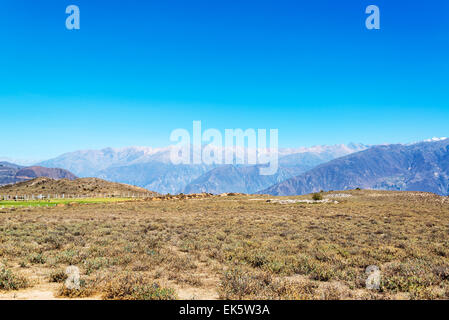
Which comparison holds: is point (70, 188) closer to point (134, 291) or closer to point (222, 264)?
point (222, 264)

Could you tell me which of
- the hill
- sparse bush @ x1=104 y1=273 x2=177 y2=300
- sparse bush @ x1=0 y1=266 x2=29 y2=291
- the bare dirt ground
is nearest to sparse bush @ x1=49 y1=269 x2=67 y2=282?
the bare dirt ground

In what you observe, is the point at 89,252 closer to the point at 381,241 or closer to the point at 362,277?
the point at 362,277

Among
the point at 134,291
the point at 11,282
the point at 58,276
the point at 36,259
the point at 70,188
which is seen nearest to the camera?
the point at 134,291

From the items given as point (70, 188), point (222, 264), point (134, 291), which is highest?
point (134, 291)

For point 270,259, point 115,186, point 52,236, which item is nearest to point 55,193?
point 115,186

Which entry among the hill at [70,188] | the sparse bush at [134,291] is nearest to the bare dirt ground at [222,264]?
the sparse bush at [134,291]

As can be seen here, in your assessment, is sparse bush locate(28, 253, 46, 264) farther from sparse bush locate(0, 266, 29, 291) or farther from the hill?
the hill

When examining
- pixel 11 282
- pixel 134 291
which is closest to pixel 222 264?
pixel 134 291

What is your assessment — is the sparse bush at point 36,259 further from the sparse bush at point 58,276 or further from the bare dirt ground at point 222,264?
the sparse bush at point 58,276

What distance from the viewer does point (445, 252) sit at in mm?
13508

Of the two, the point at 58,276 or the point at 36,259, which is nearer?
the point at 58,276

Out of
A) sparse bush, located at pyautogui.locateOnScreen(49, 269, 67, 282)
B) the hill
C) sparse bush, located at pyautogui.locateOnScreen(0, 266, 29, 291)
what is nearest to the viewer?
sparse bush, located at pyautogui.locateOnScreen(0, 266, 29, 291)

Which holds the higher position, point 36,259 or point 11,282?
point 11,282
